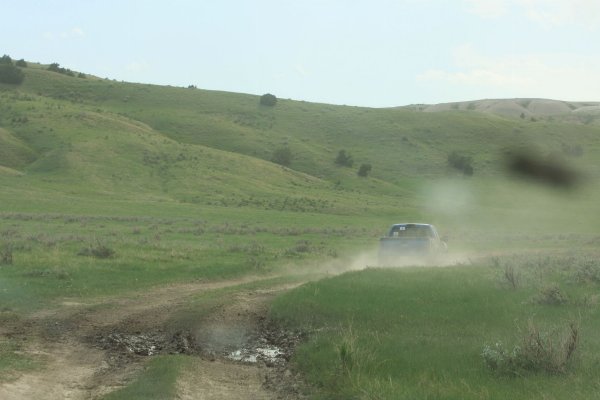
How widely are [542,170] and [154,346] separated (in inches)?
3325

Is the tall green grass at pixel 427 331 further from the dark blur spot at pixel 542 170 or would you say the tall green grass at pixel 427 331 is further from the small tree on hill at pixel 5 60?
the small tree on hill at pixel 5 60

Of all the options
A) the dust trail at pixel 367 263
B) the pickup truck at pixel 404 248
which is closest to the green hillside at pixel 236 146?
the dust trail at pixel 367 263

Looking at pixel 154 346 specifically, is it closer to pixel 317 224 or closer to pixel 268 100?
pixel 317 224

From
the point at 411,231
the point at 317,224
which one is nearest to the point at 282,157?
the point at 317,224

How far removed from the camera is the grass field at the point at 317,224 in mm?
9719

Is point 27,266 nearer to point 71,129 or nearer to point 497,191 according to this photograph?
point 71,129

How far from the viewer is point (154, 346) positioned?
11.9 meters

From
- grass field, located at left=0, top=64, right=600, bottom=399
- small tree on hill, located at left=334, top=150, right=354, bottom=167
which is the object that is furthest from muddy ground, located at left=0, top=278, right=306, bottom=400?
small tree on hill, located at left=334, top=150, right=354, bottom=167

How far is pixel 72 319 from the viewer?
13594 mm

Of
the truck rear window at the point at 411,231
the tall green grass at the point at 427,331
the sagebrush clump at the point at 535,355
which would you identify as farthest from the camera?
the truck rear window at the point at 411,231

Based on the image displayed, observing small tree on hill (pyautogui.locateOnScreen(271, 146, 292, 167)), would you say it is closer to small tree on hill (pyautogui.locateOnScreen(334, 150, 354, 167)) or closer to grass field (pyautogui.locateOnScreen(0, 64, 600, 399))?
grass field (pyautogui.locateOnScreen(0, 64, 600, 399))

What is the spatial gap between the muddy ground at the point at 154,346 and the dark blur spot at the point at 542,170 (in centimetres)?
7531

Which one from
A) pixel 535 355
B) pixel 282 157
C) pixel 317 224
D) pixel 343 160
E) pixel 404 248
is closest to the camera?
pixel 535 355

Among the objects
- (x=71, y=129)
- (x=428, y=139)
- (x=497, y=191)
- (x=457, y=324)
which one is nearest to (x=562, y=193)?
(x=497, y=191)
